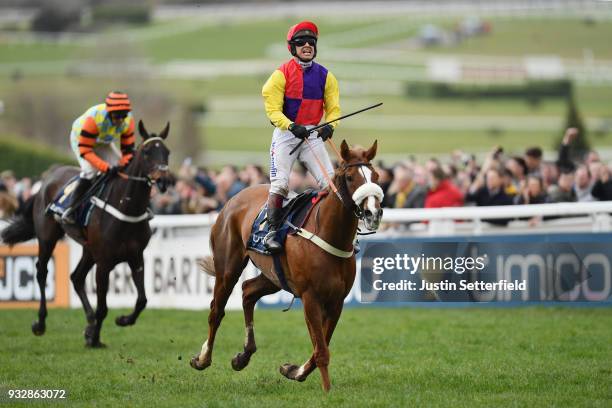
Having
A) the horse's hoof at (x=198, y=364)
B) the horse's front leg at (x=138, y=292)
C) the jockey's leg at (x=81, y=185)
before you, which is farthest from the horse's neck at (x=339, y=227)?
the jockey's leg at (x=81, y=185)

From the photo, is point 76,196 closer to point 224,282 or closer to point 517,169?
point 224,282

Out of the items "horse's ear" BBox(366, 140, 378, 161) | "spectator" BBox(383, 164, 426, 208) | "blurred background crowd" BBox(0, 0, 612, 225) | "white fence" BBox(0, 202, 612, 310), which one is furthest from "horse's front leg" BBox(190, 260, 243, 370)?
"blurred background crowd" BBox(0, 0, 612, 225)

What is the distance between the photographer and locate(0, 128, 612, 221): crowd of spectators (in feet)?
42.7

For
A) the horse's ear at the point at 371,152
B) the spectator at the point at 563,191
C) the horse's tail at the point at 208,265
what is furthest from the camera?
the spectator at the point at 563,191

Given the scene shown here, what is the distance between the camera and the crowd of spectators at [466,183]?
13.0m

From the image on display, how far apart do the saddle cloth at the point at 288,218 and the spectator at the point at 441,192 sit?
5.35 metres

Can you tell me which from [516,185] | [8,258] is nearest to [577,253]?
[516,185]

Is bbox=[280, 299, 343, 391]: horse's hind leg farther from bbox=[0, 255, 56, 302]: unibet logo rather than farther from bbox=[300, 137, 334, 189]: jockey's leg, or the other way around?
bbox=[0, 255, 56, 302]: unibet logo

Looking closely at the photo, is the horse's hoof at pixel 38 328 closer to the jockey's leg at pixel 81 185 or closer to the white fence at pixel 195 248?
the jockey's leg at pixel 81 185

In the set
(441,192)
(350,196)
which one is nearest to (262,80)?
(441,192)

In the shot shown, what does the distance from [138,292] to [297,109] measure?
3733 millimetres

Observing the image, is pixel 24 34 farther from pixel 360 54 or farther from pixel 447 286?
pixel 447 286

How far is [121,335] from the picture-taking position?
1207cm

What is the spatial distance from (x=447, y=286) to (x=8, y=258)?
7.67 meters
